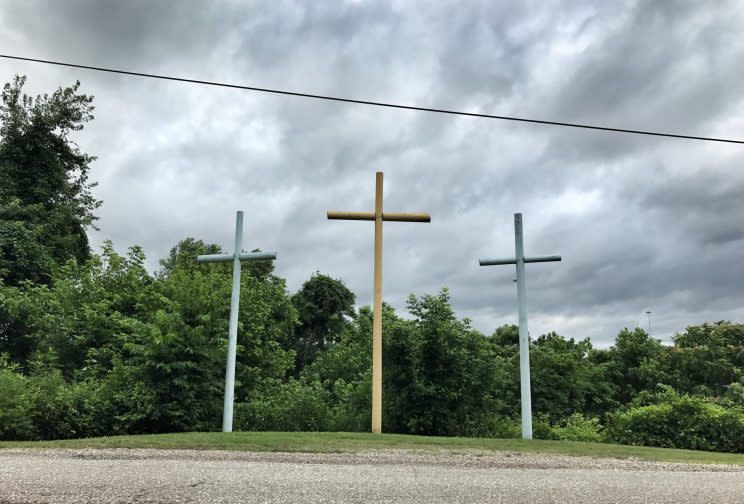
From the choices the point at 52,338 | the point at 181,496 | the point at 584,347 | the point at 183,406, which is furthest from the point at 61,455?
the point at 584,347

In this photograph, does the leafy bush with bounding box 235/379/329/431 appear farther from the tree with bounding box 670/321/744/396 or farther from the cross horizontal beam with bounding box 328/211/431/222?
the tree with bounding box 670/321/744/396

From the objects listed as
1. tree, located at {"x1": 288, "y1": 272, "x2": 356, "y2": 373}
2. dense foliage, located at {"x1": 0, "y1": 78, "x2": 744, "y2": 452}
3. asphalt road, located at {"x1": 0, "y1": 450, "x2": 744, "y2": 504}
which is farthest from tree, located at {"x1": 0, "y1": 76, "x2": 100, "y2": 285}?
asphalt road, located at {"x1": 0, "y1": 450, "x2": 744, "y2": 504}

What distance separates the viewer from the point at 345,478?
7.00 meters

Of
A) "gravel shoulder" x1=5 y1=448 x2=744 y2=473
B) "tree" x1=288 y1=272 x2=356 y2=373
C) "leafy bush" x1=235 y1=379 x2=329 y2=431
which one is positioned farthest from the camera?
"tree" x1=288 y1=272 x2=356 y2=373

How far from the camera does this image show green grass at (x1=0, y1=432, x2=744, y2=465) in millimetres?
9680

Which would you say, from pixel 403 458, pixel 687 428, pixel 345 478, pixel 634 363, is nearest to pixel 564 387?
pixel 634 363

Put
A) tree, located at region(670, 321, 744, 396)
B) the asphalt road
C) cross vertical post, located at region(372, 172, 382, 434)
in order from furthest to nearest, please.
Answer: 1. tree, located at region(670, 321, 744, 396)
2. cross vertical post, located at region(372, 172, 382, 434)
3. the asphalt road

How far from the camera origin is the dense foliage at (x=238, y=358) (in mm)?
14430

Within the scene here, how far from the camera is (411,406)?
15766mm

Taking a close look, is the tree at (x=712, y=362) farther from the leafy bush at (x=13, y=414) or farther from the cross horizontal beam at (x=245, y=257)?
Result: the leafy bush at (x=13, y=414)

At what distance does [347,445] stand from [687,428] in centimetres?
989

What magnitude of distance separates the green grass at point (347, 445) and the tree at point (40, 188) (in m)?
19.9

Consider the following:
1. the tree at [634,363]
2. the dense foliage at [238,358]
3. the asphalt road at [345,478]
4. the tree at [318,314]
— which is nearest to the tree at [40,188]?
the dense foliage at [238,358]

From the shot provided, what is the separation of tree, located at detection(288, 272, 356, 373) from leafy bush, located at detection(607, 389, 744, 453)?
2557 cm
